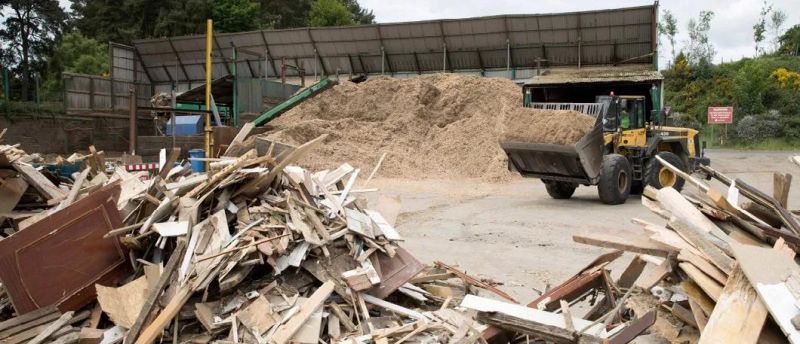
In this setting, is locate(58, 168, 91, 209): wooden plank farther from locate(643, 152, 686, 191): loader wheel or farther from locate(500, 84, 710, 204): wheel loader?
locate(643, 152, 686, 191): loader wheel

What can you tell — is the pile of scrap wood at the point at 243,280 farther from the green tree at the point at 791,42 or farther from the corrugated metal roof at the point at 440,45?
the green tree at the point at 791,42

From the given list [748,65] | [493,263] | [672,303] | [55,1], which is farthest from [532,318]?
[748,65]

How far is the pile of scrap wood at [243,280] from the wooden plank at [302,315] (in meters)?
0.01

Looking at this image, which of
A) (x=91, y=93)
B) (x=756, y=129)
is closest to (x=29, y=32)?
(x=91, y=93)

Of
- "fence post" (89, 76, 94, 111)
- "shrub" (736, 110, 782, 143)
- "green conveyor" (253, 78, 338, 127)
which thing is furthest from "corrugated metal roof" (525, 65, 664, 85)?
"fence post" (89, 76, 94, 111)

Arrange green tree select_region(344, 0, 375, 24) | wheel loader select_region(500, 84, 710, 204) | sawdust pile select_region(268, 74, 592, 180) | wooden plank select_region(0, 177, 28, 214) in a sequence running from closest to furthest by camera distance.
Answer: wooden plank select_region(0, 177, 28, 214) → wheel loader select_region(500, 84, 710, 204) → sawdust pile select_region(268, 74, 592, 180) → green tree select_region(344, 0, 375, 24)

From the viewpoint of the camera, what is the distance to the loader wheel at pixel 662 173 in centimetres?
1336

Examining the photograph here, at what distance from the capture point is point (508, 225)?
10.6 meters

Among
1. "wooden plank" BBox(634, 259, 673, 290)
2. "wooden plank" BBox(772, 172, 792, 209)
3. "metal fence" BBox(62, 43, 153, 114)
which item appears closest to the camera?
"wooden plank" BBox(634, 259, 673, 290)

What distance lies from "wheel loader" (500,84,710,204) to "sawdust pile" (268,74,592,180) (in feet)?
14.2

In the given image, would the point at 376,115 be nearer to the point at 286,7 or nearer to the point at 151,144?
the point at 151,144

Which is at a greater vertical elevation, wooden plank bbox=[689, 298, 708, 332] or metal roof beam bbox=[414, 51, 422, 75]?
metal roof beam bbox=[414, 51, 422, 75]

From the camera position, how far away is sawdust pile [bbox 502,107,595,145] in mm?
11930

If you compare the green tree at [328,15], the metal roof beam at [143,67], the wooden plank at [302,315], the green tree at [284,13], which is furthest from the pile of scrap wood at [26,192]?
the green tree at [328,15]
